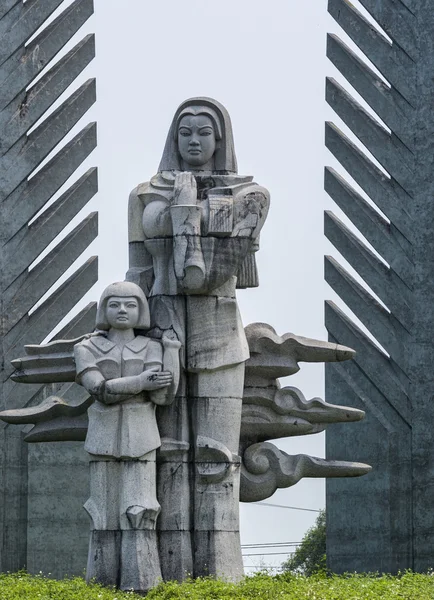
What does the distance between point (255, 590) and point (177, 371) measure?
2.12m

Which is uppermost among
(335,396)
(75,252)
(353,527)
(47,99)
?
(47,99)

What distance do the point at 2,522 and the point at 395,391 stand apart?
5666 mm

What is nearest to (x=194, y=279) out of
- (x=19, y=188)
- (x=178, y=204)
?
(x=178, y=204)

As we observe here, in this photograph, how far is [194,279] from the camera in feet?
49.1

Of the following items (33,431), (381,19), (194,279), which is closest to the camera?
(194,279)

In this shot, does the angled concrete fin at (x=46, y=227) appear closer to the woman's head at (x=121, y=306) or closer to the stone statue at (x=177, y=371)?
the stone statue at (x=177, y=371)

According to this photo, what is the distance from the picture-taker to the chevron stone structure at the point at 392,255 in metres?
22.5

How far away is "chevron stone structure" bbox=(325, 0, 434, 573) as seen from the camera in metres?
22.5

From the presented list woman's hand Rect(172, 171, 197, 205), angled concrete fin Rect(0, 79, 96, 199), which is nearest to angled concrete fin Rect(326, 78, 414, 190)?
angled concrete fin Rect(0, 79, 96, 199)

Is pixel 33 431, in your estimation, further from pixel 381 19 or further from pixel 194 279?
pixel 381 19

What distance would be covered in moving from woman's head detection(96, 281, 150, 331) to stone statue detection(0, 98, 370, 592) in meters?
0.01

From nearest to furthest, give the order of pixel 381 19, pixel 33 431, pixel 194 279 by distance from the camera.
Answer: pixel 194 279 → pixel 33 431 → pixel 381 19

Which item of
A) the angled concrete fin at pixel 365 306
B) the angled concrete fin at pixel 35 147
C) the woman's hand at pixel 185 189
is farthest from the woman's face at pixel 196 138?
the angled concrete fin at pixel 365 306

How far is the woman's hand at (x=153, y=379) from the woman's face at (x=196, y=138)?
2071 millimetres
